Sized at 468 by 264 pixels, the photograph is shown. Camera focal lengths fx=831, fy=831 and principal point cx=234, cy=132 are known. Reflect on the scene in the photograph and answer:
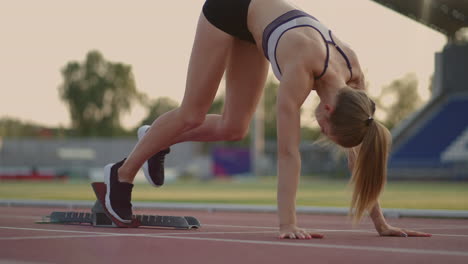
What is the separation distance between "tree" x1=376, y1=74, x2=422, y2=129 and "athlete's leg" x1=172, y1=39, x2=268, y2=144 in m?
79.6

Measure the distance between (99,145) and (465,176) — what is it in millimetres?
34083

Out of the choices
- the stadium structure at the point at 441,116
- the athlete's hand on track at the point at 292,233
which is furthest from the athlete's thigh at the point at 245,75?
the stadium structure at the point at 441,116

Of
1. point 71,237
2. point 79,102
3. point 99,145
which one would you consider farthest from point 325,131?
point 79,102

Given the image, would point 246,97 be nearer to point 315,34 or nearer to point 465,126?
point 315,34

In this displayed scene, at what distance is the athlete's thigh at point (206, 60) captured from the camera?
4.88 m

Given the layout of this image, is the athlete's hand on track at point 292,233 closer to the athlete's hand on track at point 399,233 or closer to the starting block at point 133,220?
the athlete's hand on track at point 399,233

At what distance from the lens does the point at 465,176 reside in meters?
33.0

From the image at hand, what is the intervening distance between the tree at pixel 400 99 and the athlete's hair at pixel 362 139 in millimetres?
80233

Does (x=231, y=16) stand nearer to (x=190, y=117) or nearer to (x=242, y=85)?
(x=242, y=85)

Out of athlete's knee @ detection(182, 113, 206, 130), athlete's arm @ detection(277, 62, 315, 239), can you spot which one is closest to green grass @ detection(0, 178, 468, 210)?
athlete's knee @ detection(182, 113, 206, 130)

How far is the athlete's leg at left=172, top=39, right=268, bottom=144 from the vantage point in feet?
16.6

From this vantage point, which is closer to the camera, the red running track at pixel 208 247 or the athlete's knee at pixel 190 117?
the red running track at pixel 208 247

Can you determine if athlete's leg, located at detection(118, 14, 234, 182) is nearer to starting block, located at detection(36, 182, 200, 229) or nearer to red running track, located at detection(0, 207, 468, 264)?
starting block, located at detection(36, 182, 200, 229)

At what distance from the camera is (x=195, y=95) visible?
16.4 ft
